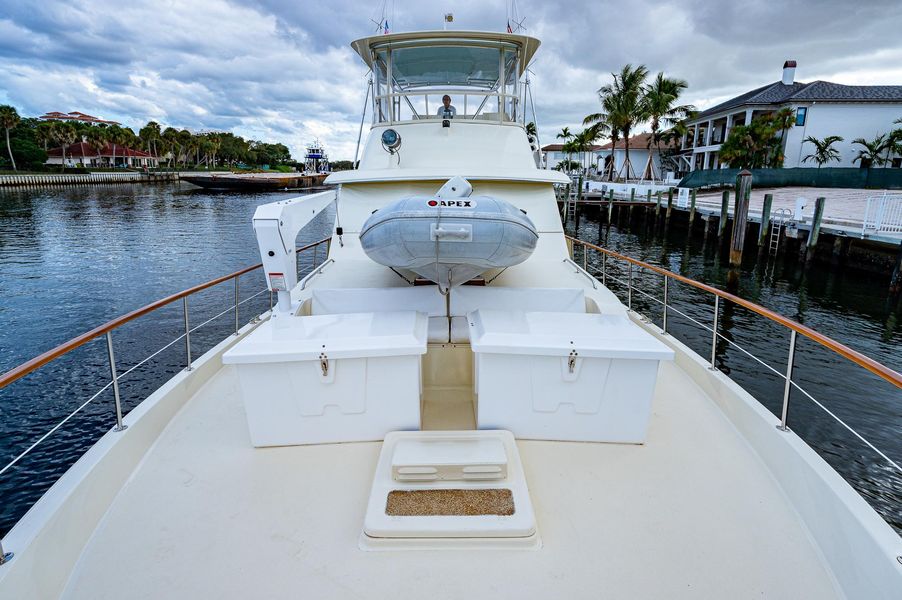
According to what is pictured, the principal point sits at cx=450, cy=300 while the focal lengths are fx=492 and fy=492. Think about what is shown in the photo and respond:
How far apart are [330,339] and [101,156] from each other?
87.6 meters

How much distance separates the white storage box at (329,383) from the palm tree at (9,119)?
65.6 metres

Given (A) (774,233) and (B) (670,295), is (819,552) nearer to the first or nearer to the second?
(B) (670,295)

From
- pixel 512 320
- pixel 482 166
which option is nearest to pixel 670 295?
pixel 482 166

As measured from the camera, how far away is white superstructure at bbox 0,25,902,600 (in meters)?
2.08

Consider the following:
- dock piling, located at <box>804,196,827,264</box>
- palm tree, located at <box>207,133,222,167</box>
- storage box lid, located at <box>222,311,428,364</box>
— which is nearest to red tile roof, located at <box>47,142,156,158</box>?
palm tree, located at <box>207,133,222,167</box>

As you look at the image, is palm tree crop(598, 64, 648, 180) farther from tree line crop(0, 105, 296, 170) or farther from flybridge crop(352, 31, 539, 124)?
tree line crop(0, 105, 296, 170)

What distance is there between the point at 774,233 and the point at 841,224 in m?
2.50

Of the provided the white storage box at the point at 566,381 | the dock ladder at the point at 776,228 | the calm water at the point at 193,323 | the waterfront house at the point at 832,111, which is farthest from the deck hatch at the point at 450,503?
the waterfront house at the point at 832,111

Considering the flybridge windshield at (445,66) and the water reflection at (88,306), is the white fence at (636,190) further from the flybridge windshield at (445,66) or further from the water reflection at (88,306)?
the flybridge windshield at (445,66)

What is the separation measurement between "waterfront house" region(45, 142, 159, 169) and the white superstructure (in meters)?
81.2

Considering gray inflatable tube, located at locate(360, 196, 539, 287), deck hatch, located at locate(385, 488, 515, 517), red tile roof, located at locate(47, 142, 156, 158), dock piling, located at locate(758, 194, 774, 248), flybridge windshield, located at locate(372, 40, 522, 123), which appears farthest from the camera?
red tile roof, located at locate(47, 142, 156, 158)

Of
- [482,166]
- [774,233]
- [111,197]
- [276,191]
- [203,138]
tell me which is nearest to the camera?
[482,166]

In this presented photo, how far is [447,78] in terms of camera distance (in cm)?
719

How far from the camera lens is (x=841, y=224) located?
46.1 feet
